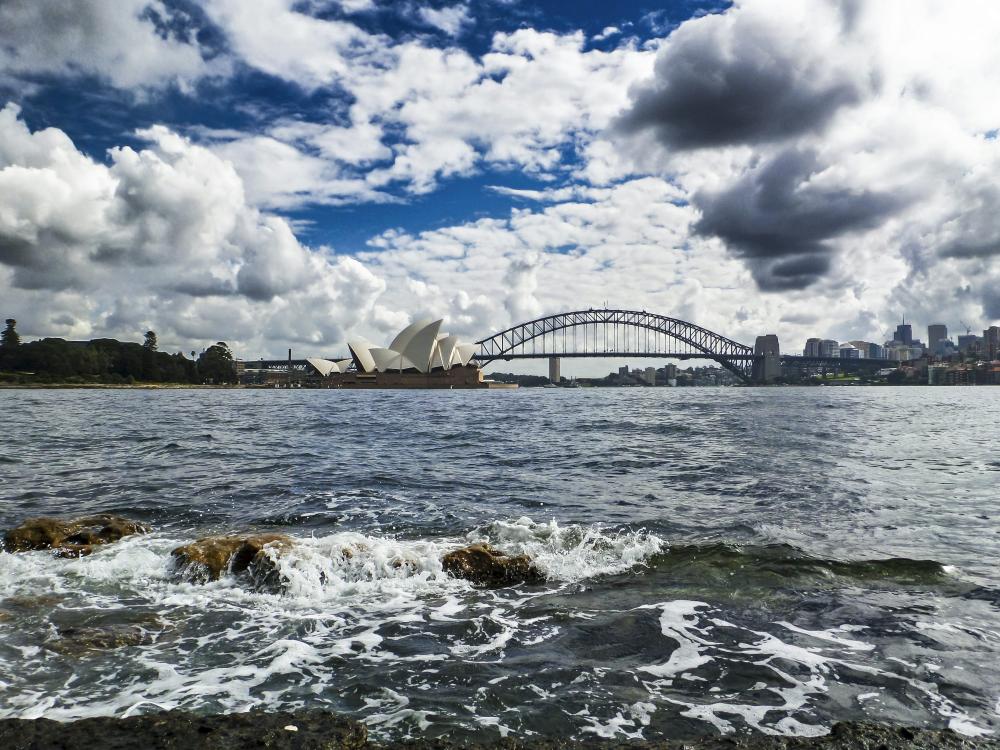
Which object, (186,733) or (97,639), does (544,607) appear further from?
(97,639)

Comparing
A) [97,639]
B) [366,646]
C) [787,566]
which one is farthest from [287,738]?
[787,566]

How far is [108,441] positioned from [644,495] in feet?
57.0

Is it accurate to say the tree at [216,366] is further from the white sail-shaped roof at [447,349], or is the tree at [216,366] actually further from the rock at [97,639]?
the rock at [97,639]

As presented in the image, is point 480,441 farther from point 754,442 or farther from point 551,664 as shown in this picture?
point 551,664

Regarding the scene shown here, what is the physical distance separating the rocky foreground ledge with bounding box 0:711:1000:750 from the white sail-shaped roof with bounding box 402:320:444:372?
103019 millimetres

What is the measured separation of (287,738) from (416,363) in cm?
11080

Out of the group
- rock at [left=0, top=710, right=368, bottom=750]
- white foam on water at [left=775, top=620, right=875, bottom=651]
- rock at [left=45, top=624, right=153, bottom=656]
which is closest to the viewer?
rock at [left=0, top=710, right=368, bottom=750]

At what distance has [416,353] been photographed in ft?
364

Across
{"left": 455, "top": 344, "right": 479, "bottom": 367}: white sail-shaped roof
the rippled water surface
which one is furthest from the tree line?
the rippled water surface

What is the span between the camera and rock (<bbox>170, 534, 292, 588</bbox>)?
5980 mm

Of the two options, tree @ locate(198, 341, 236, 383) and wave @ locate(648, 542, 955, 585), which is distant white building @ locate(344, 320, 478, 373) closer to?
tree @ locate(198, 341, 236, 383)

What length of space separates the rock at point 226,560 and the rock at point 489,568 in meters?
1.76

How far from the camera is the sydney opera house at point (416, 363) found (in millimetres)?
109812

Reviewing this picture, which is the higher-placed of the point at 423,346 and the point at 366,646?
the point at 423,346
